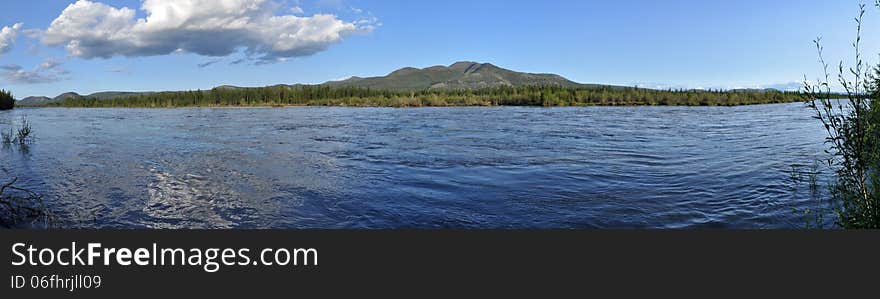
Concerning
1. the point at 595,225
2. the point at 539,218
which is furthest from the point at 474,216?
the point at 595,225

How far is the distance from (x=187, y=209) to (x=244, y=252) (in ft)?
20.4

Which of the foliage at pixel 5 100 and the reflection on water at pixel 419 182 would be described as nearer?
the reflection on water at pixel 419 182

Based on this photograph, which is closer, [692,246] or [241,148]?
[692,246]

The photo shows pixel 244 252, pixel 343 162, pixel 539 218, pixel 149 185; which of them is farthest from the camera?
pixel 343 162

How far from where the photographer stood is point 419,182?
12.6 metres

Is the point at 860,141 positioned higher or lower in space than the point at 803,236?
higher

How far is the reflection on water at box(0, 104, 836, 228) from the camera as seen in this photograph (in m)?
9.12

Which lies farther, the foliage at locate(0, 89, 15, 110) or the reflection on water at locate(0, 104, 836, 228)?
the foliage at locate(0, 89, 15, 110)

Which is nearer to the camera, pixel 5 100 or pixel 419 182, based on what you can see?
pixel 419 182

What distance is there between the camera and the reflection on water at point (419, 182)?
29.9 ft

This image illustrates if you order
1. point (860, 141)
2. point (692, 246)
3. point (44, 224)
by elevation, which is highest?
point (860, 141)

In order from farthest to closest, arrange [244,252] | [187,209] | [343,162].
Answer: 1. [343,162]
2. [187,209]
3. [244,252]

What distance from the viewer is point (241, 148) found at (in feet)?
66.5

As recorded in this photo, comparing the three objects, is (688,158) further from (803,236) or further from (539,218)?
(803,236)
